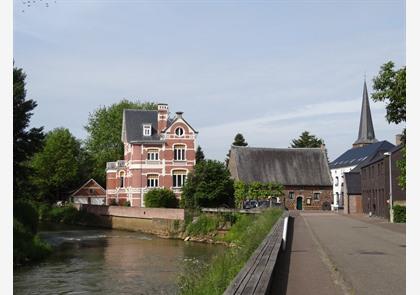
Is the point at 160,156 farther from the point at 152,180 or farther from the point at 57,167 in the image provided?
the point at 57,167

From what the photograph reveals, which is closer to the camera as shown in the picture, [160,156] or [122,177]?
[160,156]

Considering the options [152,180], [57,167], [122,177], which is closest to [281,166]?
[152,180]

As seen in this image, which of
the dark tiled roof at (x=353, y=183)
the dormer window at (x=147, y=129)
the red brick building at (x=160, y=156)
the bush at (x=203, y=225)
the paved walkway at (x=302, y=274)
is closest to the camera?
the paved walkway at (x=302, y=274)

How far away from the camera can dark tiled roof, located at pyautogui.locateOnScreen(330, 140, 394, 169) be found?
6531 centimetres

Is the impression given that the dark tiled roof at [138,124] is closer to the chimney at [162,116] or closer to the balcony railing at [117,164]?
the chimney at [162,116]

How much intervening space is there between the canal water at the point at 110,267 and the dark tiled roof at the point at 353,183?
24.1 metres

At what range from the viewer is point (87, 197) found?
70125mm

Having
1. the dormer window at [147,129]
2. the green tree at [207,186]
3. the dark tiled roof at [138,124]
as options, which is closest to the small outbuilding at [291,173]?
the dark tiled roof at [138,124]

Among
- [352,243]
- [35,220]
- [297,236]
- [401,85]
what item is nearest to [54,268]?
[35,220]

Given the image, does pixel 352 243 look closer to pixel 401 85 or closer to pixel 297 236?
pixel 297 236

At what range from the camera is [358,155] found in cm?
7288

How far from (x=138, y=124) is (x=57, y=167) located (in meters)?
20.2

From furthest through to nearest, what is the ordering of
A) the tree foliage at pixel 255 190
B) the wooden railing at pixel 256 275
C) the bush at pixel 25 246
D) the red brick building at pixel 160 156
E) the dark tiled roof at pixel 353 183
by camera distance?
the tree foliage at pixel 255 190
the dark tiled roof at pixel 353 183
the red brick building at pixel 160 156
the bush at pixel 25 246
the wooden railing at pixel 256 275

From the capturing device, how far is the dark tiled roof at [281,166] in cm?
6384
